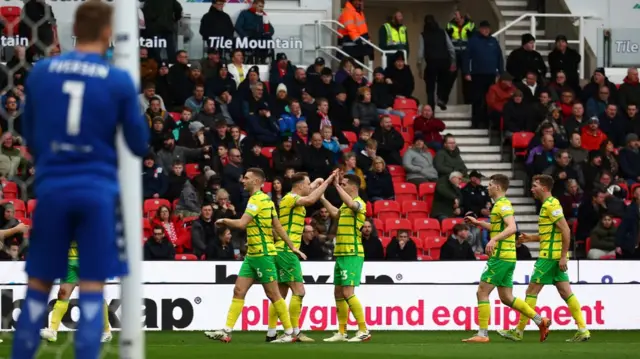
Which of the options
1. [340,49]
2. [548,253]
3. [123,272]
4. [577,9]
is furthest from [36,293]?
[577,9]

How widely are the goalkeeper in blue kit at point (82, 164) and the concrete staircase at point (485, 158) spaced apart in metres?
16.6

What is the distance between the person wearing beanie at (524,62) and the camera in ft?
79.3

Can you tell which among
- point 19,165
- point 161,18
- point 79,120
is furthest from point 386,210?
point 79,120

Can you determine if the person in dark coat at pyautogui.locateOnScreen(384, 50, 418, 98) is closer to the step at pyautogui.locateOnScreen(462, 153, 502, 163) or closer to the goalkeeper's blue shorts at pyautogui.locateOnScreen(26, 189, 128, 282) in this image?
the step at pyautogui.locateOnScreen(462, 153, 502, 163)

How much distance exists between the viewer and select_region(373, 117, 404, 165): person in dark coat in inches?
854

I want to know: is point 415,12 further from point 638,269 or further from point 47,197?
point 47,197

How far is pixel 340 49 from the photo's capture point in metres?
23.8

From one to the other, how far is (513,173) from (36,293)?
1808 centimetres

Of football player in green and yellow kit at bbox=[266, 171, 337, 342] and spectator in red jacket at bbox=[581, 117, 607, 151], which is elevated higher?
spectator in red jacket at bbox=[581, 117, 607, 151]

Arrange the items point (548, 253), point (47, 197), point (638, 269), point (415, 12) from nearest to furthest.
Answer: point (47, 197), point (548, 253), point (638, 269), point (415, 12)

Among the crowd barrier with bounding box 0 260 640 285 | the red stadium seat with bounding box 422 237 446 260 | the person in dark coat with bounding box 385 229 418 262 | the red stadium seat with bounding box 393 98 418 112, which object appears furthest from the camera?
the red stadium seat with bounding box 393 98 418 112

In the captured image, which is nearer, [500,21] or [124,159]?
[124,159]

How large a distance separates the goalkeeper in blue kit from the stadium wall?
10.7m

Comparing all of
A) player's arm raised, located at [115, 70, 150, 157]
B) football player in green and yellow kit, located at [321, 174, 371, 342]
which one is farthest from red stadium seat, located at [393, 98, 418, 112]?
player's arm raised, located at [115, 70, 150, 157]
